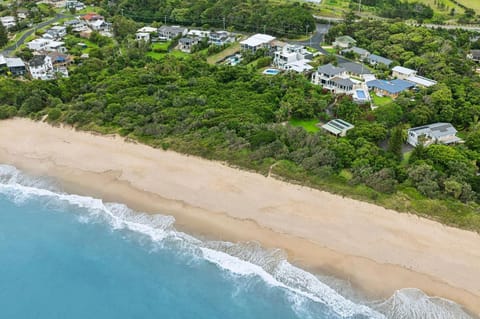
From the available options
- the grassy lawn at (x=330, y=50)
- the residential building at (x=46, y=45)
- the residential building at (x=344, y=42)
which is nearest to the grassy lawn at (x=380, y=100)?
the grassy lawn at (x=330, y=50)

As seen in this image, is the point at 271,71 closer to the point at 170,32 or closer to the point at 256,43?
the point at 256,43

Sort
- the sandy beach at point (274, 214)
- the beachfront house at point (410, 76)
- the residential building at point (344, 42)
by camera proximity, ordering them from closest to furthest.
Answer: the sandy beach at point (274, 214) → the beachfront house at point (410, 76) → the residential building at point (344, 42)

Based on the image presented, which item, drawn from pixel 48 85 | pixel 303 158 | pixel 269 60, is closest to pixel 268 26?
pixel 269 60

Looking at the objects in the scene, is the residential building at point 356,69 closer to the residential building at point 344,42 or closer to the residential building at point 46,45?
the residential building at point 344,42

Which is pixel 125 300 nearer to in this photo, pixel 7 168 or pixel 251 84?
pixel 7 168

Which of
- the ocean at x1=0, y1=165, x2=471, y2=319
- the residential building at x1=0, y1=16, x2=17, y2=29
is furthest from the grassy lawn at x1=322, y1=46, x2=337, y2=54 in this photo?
the residential building at x1=0, y1=16, x2=17, y2=29
